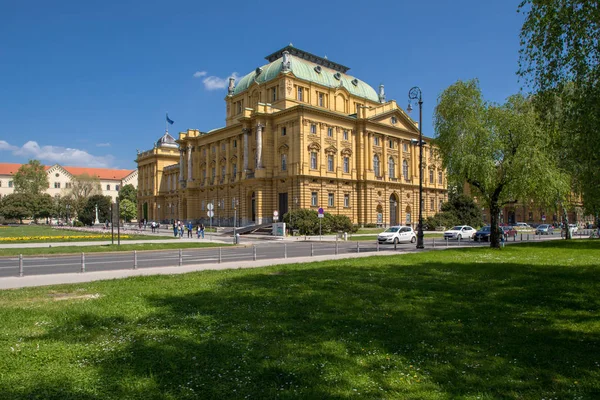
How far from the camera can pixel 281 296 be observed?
440 inches

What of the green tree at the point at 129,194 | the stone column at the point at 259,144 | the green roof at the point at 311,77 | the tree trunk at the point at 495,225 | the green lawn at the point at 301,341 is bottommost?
the green lawn at the point at 301,341

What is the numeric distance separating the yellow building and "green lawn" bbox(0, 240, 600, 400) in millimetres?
44687

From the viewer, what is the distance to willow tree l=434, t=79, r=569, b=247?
26.4 meters

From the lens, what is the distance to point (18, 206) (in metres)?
97.1

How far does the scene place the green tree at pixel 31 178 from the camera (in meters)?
108

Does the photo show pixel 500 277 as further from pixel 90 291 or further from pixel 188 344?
→ pixel 90 291

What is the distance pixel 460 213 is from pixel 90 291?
61505 mm

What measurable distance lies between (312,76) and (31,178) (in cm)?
8528

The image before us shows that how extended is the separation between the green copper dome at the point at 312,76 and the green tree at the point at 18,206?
59.2m

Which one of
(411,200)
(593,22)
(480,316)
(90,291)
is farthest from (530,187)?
(411,200)

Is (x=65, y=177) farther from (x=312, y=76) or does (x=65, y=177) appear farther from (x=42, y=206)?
(x=312, y=76)

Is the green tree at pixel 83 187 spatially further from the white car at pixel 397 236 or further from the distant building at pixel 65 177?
the white car at pixel 397 236

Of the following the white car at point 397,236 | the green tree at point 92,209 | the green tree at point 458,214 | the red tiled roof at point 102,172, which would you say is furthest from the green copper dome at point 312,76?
the red tiled roof at point 102,172

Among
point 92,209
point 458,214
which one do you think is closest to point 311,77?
point 458,214
